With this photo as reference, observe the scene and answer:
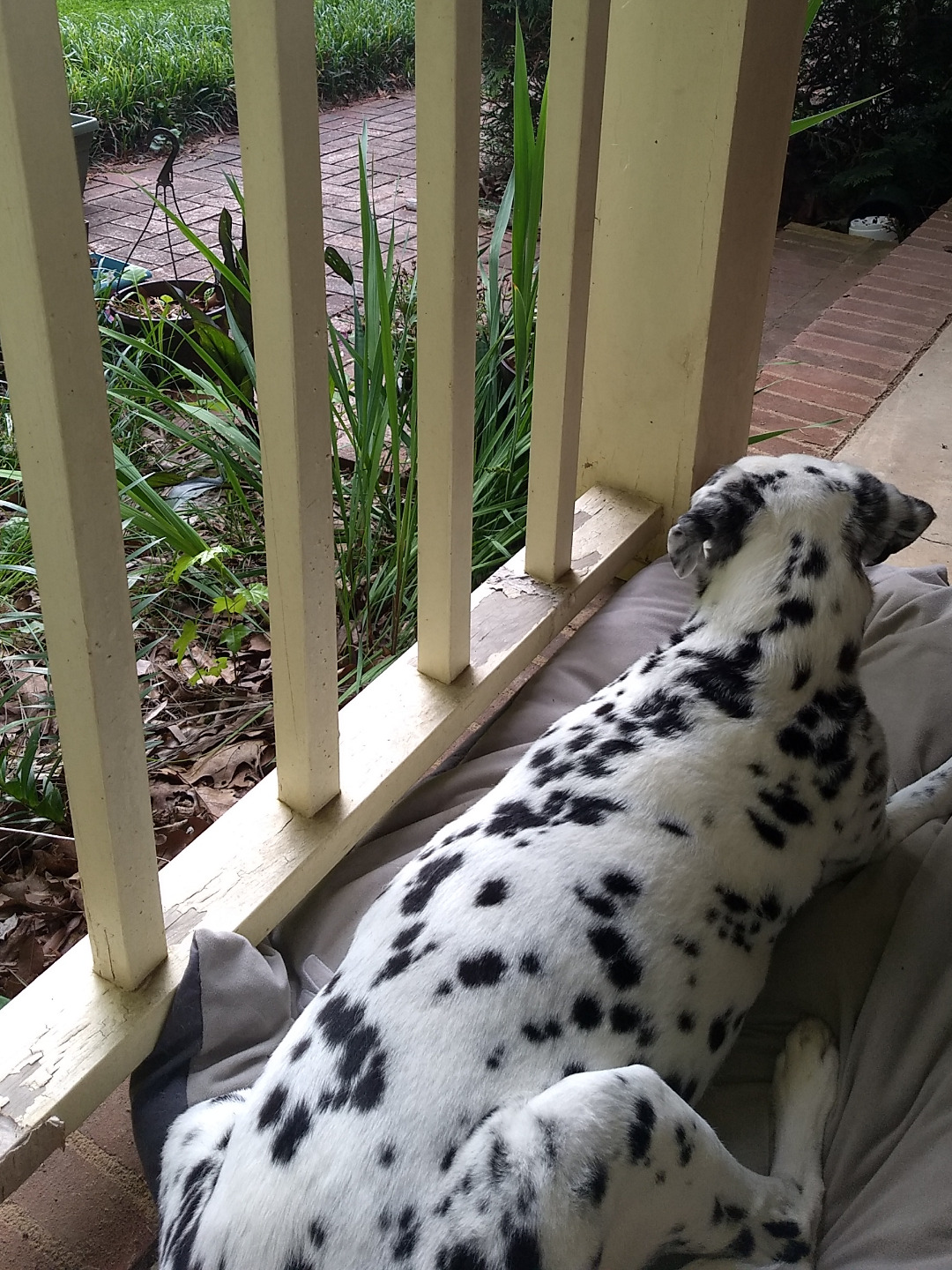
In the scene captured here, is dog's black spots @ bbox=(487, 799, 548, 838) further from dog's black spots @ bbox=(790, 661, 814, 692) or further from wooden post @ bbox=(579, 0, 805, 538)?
wooden post @ bbox=(579, 0, 805, 538)

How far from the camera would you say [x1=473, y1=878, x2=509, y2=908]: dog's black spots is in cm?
139

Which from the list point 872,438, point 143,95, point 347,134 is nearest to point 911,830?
point 872,438

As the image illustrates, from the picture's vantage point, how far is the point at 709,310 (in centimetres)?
237

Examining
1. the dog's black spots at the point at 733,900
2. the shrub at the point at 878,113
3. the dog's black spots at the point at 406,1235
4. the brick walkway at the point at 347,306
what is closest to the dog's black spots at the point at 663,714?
the dog's black spots at the point at 733,900

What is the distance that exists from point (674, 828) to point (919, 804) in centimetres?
65

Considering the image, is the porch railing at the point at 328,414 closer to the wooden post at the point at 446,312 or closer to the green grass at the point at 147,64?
the wooden post at the point at 446,312

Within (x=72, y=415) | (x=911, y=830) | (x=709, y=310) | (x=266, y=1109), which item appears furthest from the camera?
(x=709, y=310)

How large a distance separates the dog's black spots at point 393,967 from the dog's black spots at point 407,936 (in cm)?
1

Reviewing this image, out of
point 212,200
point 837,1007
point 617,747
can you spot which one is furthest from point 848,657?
point 212,200

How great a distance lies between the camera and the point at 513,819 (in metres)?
1.54

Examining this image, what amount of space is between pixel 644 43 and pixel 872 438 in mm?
1830

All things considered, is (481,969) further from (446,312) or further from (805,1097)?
(446,312)

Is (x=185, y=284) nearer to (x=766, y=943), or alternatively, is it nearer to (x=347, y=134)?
(x=766, y=943)

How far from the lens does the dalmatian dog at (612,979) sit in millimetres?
1168
